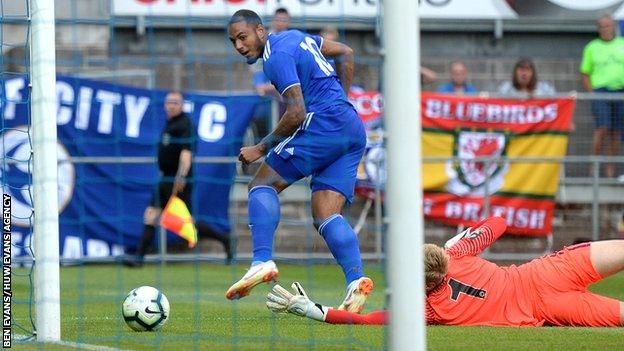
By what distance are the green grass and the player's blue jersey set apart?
4.77ft

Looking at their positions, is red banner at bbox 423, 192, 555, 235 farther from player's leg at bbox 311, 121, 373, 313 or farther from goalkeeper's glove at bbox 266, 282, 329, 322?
goalkeeper's glove at bbox 266, 282, 329, 322

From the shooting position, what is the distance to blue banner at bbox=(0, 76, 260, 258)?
1616 cm

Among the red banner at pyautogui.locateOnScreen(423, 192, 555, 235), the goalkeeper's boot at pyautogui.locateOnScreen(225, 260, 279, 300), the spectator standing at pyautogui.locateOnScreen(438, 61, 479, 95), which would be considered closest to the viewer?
the goalkeeper's boot at pyautogui.locateOnScreen(225, 260, 279, 300)

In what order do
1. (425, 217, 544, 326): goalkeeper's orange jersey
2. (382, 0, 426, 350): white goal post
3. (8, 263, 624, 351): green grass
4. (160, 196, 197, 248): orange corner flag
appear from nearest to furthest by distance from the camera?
(382, 0, 426, 350): white goal post → (8, 263, 624, 351): green grass → (425, 217, 544, 326): goalkeeper's orange jersey → (160, 196, 197, 248): orange corner flag

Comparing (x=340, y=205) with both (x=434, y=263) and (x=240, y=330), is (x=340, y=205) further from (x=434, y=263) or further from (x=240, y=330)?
(x=240, y=330)

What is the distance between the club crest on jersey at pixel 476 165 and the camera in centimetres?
1620

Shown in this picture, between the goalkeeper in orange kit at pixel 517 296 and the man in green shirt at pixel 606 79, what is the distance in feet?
27.1

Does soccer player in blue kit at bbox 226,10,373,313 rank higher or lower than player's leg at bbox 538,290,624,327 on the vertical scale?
higher

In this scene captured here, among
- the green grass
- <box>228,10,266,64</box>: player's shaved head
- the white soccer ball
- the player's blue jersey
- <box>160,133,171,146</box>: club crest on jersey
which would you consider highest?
<box>228,10,266,64</box>: player's shaved head

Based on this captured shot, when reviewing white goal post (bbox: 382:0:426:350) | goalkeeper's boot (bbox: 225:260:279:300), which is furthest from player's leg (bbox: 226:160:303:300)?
white goal post (bbox: 382:0:426:350)

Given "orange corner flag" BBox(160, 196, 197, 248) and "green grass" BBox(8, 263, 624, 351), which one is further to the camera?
"orange corner flag" BBox(160, 196, 197, 248)

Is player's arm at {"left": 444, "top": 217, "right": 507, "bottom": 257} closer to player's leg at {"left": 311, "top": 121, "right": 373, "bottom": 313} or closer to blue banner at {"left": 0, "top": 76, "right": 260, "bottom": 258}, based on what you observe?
player's leg at {"left": 311, "top": 121, "right": 373, "bottom": 313}

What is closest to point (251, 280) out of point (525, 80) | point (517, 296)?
point (517, 296)

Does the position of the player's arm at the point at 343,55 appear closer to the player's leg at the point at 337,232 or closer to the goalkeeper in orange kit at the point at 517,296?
the player's leg at the point at 337,232
